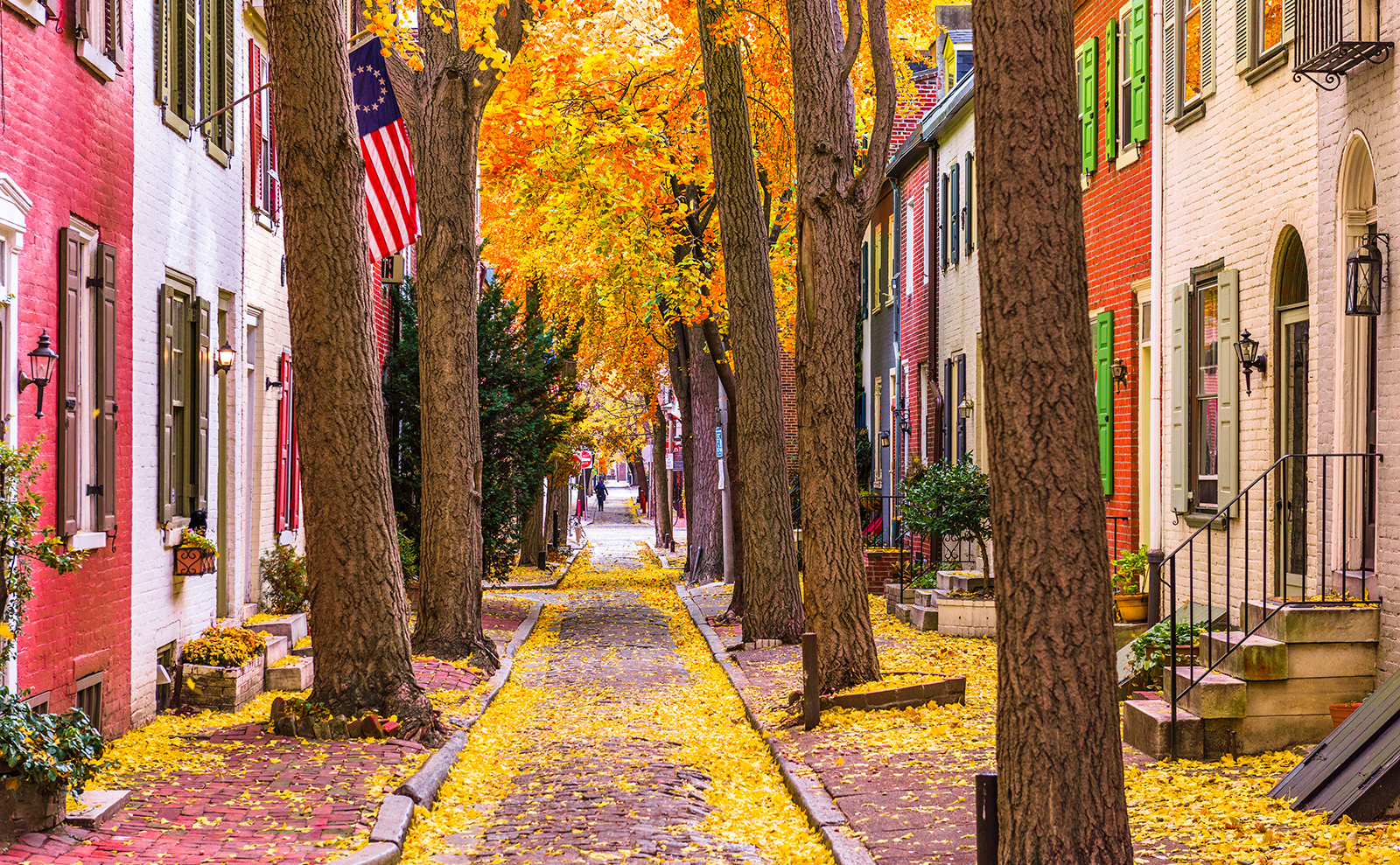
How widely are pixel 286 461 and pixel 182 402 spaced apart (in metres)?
4.09

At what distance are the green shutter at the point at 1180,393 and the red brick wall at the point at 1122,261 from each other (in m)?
1.39

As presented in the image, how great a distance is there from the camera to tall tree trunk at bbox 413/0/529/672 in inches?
579

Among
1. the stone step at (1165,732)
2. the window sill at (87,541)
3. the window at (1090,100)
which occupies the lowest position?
the stone step at (1165,732)

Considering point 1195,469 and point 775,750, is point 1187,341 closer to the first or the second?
point 1195,469

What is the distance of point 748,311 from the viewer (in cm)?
1648

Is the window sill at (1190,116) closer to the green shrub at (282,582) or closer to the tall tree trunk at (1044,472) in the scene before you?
the tall tree trunk at (1044,472)

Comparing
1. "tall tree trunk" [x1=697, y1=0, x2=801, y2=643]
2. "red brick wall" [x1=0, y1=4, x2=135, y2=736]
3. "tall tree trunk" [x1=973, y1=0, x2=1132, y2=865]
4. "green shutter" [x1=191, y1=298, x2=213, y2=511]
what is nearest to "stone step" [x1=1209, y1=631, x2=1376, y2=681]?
"tall tree trunk" [x1=973, y1=0, x2=1132, y2=865]

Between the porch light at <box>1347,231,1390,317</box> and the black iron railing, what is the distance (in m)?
0.93

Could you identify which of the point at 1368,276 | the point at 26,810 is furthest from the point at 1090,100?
Result: the point at 26,810

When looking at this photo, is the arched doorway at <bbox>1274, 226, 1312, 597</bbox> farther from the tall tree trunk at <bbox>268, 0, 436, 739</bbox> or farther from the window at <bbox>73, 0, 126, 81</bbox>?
the window at <bbox>73, 0, 126, 81</bbox>

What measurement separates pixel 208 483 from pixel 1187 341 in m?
8.71

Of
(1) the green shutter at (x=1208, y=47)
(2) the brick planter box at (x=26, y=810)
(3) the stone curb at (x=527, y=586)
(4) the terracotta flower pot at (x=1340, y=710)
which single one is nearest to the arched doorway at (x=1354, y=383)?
(4) the terracotta flower pot at (x=1340, y=710)

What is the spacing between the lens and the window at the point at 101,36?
9727mm

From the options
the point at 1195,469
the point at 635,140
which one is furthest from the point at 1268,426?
the point at 635,140
